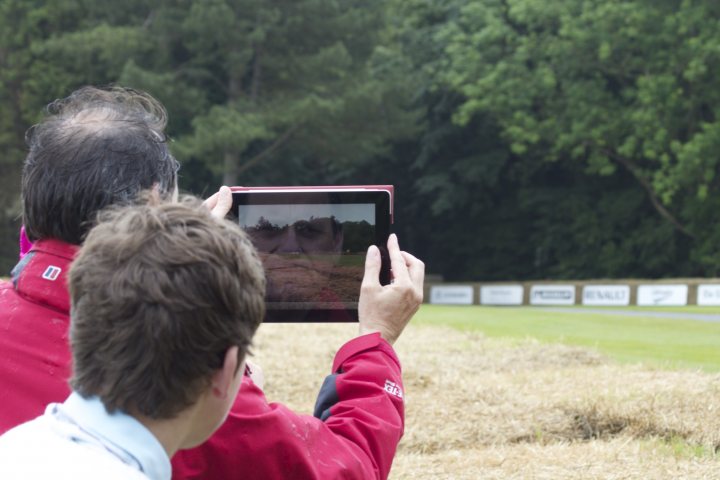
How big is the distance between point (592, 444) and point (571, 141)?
1270 inches

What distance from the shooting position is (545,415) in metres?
5.49

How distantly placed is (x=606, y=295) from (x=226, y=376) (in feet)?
93.6

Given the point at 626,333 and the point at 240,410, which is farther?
the point at 626,333

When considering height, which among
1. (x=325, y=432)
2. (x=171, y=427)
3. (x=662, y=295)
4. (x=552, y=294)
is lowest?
(x=552, y=294)

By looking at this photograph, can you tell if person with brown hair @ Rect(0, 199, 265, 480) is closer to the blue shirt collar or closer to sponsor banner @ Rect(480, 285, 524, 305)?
the blue shirt collar

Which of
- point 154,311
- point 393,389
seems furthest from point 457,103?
point 154,311

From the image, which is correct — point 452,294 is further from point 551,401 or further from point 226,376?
point 226,376

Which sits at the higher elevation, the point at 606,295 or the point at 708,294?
the point at 708,294

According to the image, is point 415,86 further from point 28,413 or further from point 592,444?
point 28,413

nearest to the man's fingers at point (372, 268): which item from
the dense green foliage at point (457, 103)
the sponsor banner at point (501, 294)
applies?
the dense green foliage at point (457, 103)

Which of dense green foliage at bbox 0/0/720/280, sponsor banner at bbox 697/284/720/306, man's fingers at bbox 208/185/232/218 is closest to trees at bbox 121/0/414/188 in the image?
dense green foliage at bbox 0/0/720/280

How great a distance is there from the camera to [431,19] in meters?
42.7

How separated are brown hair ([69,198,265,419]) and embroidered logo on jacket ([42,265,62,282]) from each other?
0.52 m

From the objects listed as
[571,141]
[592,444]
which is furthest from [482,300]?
[592,444]
